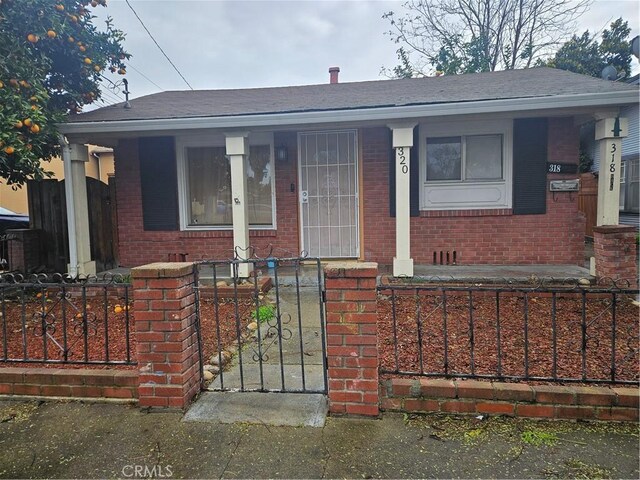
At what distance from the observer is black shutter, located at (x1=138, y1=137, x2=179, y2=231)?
7922 millimetres

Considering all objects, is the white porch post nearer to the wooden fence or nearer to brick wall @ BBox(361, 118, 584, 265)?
brick wall @ BBox(361, 118, 584, 265)

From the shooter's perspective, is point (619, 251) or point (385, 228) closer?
point (619, 251)

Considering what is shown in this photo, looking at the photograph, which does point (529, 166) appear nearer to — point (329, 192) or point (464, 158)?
point (464, 158)

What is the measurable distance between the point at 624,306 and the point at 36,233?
843 centimetres

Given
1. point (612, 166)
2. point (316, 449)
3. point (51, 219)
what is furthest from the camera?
point (51, 219)

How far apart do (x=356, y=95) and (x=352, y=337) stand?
6.10m

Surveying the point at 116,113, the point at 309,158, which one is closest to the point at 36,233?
the point at 116,113

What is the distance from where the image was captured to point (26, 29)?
6.01 meters

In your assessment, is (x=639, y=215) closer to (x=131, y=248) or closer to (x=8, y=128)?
(x=131, y=248)

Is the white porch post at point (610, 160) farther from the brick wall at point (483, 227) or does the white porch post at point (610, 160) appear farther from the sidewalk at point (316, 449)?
the sidewalk at point (316, 449)

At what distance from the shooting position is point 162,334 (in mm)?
2893

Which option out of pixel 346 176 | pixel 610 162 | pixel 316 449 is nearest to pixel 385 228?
pixel 346 176

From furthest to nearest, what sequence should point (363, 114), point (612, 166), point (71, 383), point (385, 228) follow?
point (385, 228), point (363, 114), point (612, 166), point (71, 383)

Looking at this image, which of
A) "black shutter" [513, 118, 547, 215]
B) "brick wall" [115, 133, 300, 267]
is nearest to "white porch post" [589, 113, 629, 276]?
"black shutter" [513, 118, 547, 215]
